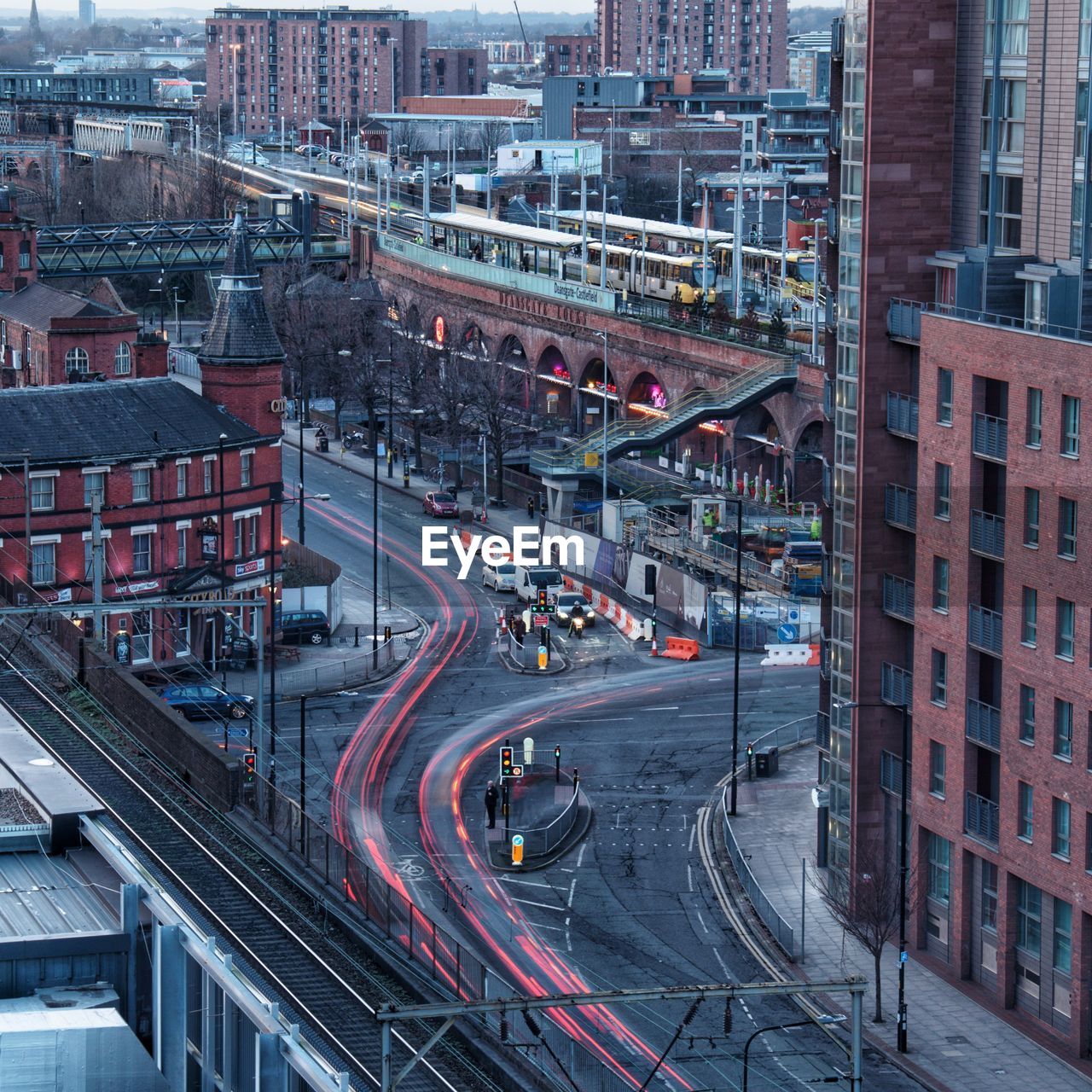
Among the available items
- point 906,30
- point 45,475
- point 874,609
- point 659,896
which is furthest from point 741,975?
point 45,475

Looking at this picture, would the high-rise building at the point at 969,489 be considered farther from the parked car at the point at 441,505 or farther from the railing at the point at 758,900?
the parked car at the point at 441,505

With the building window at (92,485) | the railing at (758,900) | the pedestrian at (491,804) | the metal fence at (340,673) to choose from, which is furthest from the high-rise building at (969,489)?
the building window at (92,485)

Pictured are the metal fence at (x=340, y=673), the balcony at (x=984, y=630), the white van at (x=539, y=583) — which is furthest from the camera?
the white van at (x=539, y=583)

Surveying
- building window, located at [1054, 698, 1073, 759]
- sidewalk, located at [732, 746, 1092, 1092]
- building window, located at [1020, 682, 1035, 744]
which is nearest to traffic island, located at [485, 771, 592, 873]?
sidewalk, located at [732, 746, 1092, 1092]

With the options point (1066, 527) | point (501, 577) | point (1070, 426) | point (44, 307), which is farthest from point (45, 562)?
point (1070, 426)

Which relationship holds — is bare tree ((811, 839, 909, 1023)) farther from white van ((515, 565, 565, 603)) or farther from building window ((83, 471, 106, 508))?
white van ((515, 565, 565, 603))

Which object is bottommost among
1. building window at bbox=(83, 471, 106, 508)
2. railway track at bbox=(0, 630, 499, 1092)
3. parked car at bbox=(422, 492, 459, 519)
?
parked car at bbox=(422, 492, 459, 519)
